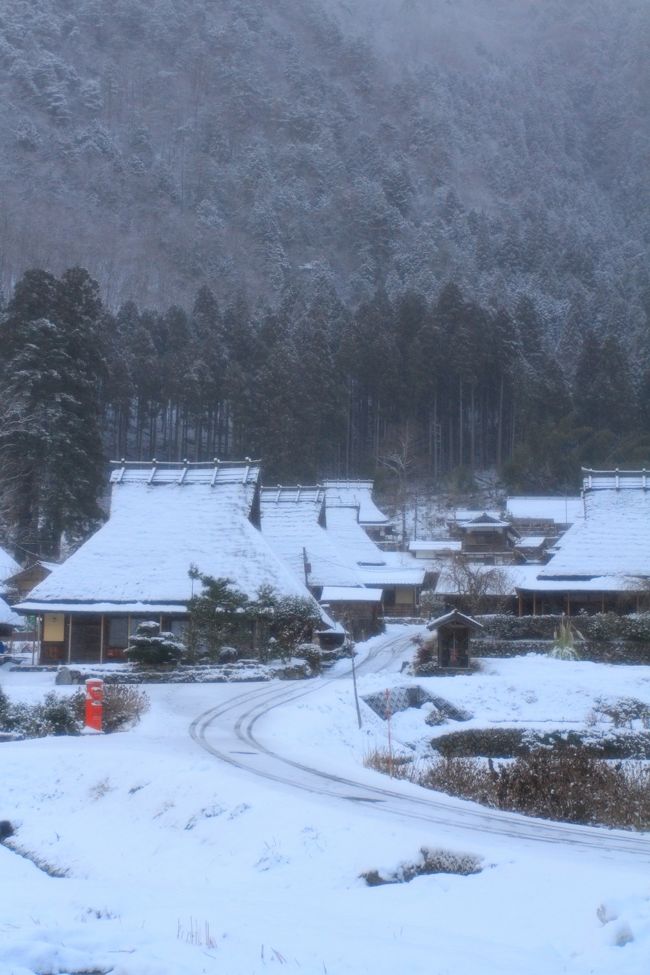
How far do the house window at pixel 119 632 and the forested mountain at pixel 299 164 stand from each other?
6205 centimetres

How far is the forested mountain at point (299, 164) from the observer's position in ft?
380

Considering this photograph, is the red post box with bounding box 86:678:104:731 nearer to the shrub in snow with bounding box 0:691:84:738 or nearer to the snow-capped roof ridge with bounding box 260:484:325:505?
the shrub in snow with bounding box 0:691:84:738

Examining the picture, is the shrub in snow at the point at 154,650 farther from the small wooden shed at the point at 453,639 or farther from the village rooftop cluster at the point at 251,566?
the small wooden shed at the point at 453,639

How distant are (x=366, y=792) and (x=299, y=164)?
153809mm

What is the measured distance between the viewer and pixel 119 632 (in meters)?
33.8

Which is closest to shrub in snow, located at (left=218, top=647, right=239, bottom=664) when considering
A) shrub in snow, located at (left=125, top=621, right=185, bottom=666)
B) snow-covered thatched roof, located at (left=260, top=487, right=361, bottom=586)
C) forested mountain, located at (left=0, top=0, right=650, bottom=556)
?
shrub in snow, located at (left=125, top=621, right=185, bottom=666)

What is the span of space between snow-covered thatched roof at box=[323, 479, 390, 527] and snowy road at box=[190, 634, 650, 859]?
40737 mm

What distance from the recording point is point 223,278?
126m

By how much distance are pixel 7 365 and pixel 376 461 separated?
3131 centimetres

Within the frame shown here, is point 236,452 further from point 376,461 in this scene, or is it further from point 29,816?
point 29,816

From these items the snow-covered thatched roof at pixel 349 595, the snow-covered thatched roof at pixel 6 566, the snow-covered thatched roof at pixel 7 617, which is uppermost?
the snow-covered thatched roof at pixel 6 566

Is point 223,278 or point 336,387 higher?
point 223,278

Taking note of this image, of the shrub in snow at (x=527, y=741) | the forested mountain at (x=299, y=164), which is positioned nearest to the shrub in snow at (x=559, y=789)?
the shrub in snow at (x=527, y=741)

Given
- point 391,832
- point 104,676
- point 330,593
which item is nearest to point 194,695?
point 104,676
